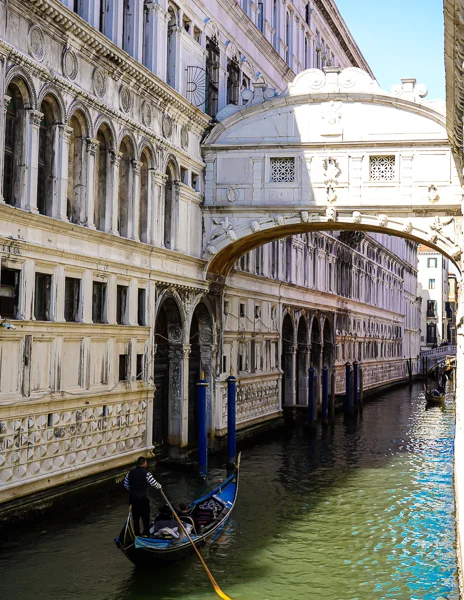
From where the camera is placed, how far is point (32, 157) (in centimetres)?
1167

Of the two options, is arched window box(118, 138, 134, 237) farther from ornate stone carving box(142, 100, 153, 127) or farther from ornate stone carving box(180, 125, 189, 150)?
ornate stone carving box(180, 125, 189, 150)

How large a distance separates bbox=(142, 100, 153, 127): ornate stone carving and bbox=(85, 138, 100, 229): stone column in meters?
2.07

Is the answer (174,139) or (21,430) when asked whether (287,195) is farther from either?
(21,430)

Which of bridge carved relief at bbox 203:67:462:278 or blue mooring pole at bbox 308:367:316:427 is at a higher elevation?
bridge carved relief at bbox 203:67:462:278

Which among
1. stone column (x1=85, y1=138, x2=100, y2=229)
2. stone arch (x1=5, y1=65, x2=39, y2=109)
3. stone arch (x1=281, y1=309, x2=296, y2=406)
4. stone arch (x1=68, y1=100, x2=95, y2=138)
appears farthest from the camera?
stone arch (x1=281, y1=309, x2=296, y2=406)

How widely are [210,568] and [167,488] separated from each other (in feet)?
15.4

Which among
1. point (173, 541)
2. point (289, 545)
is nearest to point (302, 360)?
point (289, 545)

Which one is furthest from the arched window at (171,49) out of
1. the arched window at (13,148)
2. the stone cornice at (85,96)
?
the arched window at (13,148)

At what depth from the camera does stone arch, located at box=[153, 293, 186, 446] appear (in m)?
17.0

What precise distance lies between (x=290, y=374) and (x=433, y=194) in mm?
10809

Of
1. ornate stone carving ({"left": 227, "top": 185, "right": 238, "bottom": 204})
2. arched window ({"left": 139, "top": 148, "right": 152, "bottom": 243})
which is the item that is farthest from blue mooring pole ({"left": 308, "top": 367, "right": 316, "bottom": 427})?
arched window ({"left": 139, "top": 148, "right": 152, "bottom": 243})

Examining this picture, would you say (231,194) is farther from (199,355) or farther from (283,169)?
(199,355)

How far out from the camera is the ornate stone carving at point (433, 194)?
1684cm

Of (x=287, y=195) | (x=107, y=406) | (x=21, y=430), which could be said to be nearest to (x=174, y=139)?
(x=287, y=195)
